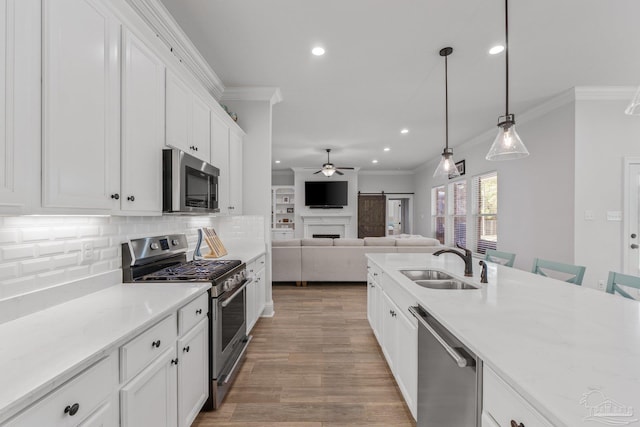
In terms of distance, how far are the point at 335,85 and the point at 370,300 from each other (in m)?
2.54

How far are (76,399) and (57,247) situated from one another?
34.6 inches

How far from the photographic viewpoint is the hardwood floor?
1.85 metres

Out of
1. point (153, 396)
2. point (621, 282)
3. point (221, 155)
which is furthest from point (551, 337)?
point (221, 155)

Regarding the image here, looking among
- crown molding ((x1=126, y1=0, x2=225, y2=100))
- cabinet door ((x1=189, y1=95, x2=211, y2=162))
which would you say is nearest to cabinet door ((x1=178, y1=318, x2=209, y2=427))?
cabinet door ((x1=189, y1=95, x2=211, y2=162))

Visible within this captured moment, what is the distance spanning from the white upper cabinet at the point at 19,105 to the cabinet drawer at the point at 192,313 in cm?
82

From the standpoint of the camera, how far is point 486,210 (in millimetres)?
5672

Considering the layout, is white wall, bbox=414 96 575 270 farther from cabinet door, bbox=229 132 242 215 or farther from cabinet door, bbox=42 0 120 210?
cabinet door, bbox=42 0 120 210

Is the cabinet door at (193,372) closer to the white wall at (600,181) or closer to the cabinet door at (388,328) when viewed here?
the cabinet door at (388,328)

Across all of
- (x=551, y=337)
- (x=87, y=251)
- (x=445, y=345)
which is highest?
(x=87, y=251)

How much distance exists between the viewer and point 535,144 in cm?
423

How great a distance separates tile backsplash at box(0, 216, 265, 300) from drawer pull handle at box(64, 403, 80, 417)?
0.66m

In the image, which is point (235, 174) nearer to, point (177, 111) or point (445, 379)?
point (177, 111)

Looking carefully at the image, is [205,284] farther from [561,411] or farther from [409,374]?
[561,411]

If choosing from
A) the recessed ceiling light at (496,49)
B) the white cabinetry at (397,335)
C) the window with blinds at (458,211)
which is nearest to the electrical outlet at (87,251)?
the white cabinetry at (397,335)
